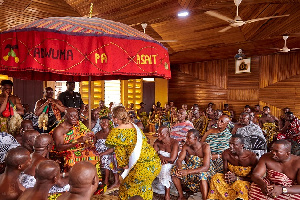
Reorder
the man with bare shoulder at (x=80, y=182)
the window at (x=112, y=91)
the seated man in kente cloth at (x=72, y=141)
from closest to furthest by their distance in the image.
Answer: the man with bare shoulder at (x=80, y=182)
the seated man in kente cloth at (x=72, y=141)
the window at (x=112, y=91)

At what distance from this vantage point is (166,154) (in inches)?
182

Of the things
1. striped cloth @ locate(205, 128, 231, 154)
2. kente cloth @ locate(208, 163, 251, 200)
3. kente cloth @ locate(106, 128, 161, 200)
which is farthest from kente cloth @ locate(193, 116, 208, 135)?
kente cloth @ locate(106, 128, 161, 200)

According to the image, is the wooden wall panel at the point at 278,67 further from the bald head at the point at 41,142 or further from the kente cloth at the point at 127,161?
the bald head at the point at 41,142

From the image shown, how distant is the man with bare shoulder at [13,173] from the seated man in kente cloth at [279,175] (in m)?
2.79

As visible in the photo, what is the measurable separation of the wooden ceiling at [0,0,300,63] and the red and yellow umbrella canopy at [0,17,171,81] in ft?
13.3

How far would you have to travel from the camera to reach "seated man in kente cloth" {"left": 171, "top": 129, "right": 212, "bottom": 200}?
160 inches

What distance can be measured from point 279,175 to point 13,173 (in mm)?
3037

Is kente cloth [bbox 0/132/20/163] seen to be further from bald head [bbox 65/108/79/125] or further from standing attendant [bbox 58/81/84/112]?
standing attendant [bbox 58/81/84/112]

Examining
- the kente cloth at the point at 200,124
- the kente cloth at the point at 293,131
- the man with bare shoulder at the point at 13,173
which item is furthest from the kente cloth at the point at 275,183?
the kente cloth at the point at 200,124

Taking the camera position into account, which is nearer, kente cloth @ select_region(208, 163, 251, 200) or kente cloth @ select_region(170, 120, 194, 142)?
kente cloth @ select_region(208, 163, 251, 200)

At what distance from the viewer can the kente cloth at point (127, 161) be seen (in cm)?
335

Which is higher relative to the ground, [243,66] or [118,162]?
[243,66]

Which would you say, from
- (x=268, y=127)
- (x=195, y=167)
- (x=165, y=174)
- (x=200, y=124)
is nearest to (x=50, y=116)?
(x=165, y=174)

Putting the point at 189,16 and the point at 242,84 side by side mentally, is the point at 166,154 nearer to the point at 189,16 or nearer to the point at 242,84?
the point at 189,16
